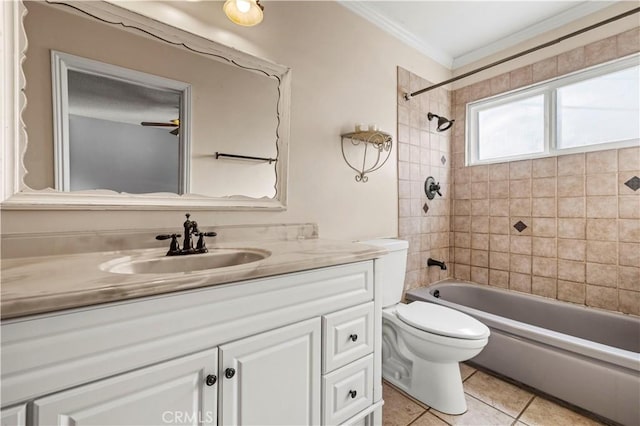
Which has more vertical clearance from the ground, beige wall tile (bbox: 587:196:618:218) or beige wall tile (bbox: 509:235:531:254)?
beige wall tile (bbox: 587:196:618:218)

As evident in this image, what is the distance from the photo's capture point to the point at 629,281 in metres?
1.73

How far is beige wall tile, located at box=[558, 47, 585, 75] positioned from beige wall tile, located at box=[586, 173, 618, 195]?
777mm

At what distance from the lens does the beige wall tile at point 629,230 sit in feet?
5.60

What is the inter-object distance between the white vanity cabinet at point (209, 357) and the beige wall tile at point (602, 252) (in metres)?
1.77

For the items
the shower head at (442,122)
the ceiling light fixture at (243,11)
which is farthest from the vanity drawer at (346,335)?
the shower head at (442,122)

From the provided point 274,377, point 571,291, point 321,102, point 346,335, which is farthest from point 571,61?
point 274,377

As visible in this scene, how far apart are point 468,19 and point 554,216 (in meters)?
1.57

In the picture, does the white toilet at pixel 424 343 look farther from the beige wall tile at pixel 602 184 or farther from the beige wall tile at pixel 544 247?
the beige wall tile at pixel 602 184

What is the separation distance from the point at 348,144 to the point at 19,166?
1.51m

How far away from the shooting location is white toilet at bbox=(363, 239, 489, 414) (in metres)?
1.37

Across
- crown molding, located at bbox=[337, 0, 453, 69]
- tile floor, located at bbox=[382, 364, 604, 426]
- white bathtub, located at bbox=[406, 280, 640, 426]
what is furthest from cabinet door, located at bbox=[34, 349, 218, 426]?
crown molding, located at bbox=[337, 0, 453, 69]

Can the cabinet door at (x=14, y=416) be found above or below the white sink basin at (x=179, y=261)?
below

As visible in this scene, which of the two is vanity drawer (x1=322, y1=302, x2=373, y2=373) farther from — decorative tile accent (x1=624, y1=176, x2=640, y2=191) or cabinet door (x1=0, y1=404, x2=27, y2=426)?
decorative tile accent (x1=624, y1=176, x2=640, y2=191)

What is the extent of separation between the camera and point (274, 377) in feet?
2.84
